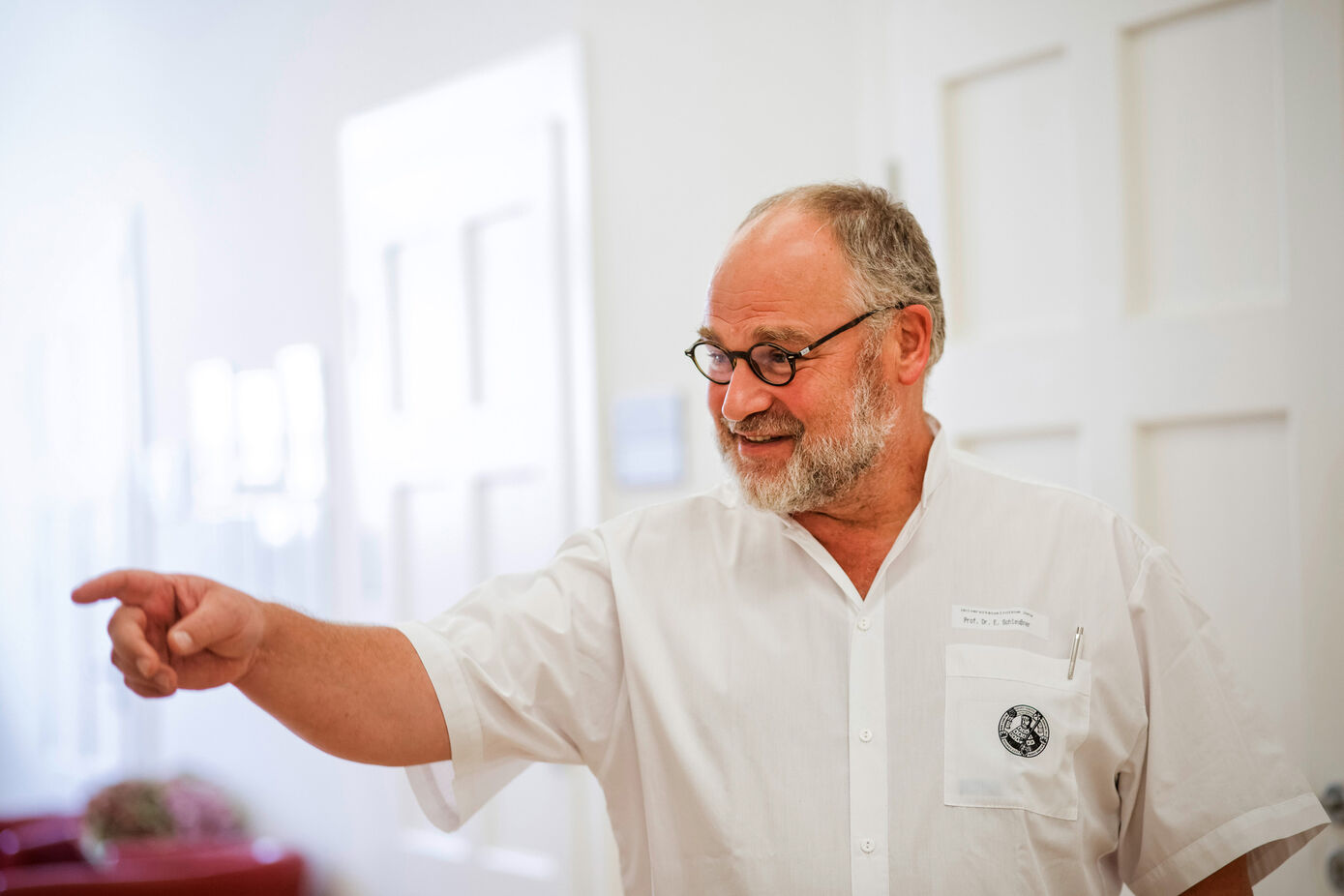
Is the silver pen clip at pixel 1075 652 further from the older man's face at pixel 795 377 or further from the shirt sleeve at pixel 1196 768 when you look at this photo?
the older man's face at pixel 795 377

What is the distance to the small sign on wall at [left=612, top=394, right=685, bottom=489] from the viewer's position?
258cm

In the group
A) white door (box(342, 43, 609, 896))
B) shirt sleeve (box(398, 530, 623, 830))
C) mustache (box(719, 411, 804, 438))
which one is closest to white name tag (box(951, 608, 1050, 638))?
mustache (box(719, 411, 804, 438))

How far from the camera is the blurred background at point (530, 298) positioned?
175 cm

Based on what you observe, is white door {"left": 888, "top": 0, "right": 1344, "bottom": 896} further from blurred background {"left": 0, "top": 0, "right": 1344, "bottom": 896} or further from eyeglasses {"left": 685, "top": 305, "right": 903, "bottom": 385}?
eyeglasses {"left": 685, "top": 305, "right": 903, "bottom": 385}

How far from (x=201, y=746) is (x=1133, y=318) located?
3462 mm

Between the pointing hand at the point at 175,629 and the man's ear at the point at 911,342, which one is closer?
the pointing hand at the point at 175,629

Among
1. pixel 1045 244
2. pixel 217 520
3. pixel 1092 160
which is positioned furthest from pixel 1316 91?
pixel 217 520

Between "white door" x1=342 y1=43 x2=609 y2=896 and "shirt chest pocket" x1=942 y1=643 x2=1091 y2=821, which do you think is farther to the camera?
"white door" x1=342 y1=43 x2=609 y2=896

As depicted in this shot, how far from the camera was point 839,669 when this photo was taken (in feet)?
4.54

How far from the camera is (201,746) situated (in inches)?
159

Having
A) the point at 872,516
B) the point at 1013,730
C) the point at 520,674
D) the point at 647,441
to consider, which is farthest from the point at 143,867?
the point at 1013,730

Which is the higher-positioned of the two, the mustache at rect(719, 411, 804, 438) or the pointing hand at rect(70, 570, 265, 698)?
the mustache at rect(719, 411, 804, 438)

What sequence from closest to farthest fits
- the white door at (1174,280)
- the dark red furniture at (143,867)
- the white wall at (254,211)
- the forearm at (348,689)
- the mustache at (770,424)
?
the forearm at (348,689)
the mustache at (770,424)
the white door at (1174,280)
the white wall at (254,211)
the dark red furniture at (143,867)

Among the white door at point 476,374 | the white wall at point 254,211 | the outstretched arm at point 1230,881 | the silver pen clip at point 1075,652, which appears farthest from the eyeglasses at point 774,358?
the white door at point 476,374
